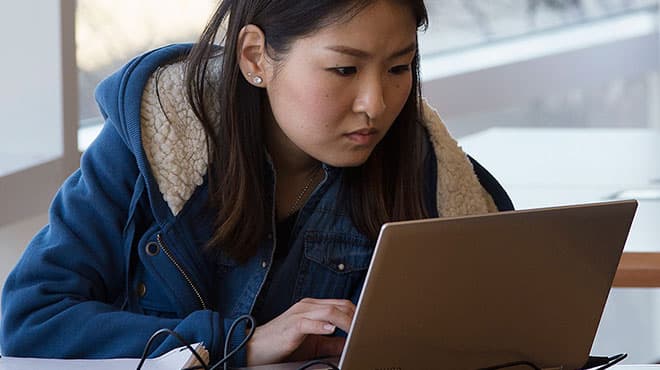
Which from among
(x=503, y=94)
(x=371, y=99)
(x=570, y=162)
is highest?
(x=371, y=99)

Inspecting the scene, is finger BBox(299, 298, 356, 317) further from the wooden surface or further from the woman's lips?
the wooden surface

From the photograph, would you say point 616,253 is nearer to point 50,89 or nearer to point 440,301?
point 440,301

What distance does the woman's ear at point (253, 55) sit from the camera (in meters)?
1.70

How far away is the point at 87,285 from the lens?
1640 mm

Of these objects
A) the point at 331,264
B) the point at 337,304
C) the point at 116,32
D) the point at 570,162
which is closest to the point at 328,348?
the point at 337,304

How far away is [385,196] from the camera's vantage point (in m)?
1.82

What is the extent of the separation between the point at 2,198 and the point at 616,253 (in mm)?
1466

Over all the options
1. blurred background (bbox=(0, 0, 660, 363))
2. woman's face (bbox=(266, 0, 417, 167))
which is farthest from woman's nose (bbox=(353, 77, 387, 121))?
blurred background (bbox=(0, 0, 660, 363))

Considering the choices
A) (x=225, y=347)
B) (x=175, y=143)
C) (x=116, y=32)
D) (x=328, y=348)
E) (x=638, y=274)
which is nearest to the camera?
(x=225, y=347)

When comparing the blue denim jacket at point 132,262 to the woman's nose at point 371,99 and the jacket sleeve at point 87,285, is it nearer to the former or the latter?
the jacket sleeve at point 87,285

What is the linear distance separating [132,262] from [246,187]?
0.19 m

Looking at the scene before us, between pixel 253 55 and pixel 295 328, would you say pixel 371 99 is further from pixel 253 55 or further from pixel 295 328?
pixel 295 328

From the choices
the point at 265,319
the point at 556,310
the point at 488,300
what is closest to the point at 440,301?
the point at 488,300

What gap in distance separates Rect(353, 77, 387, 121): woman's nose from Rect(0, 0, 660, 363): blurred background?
3.70 feet
